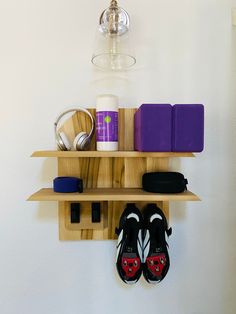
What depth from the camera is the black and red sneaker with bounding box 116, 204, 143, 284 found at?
0.68 metres

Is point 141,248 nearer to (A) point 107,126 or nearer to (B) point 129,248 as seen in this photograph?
(B) point 129,248

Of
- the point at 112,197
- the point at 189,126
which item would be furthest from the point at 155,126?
the point at 112,197

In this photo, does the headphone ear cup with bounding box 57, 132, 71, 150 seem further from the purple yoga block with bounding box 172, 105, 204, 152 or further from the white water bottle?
the purple yoga block with bounding box 172, 105, 204, 152

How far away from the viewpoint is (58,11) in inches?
29.7

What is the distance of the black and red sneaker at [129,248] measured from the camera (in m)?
0.68

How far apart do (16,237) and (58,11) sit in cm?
80

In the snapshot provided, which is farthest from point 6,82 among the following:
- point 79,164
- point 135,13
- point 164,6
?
point 164,6

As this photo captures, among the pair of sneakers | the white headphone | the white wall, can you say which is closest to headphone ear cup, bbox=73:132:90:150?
the white headphone

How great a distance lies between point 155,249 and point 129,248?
3.2 inches

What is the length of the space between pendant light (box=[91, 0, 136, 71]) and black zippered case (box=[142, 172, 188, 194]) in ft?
1.30

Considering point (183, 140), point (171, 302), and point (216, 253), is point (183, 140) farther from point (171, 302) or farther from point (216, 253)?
point (171, 302)

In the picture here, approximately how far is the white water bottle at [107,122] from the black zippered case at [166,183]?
0.15 m

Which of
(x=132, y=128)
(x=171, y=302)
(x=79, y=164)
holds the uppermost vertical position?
(x=132, y=128)

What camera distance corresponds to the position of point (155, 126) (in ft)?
1.86
